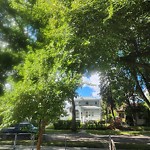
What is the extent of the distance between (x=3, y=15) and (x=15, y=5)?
76cm

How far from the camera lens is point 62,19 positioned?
26.9ft

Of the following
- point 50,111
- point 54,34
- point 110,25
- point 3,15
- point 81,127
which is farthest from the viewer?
point 81,127

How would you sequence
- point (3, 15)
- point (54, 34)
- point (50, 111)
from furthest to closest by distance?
point (3, 15) → point (54, 34) → point (50, 111)

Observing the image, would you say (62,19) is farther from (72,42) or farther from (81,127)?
(81,127)

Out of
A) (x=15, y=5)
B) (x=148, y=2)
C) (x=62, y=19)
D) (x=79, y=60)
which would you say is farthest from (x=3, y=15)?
(x=148, y=2)

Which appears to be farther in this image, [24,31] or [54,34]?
[24,31]

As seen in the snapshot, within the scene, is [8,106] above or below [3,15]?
below

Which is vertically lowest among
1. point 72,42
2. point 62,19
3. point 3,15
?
point 72,42

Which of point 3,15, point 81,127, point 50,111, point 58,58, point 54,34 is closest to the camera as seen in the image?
point 50,111

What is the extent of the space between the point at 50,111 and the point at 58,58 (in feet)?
5.09

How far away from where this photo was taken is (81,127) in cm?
3406

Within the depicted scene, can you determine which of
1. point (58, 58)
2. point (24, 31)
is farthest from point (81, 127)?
point (58, 58)

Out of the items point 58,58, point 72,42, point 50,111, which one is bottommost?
point 50,111

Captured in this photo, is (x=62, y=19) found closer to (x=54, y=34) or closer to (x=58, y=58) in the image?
(x=54, y=34)
